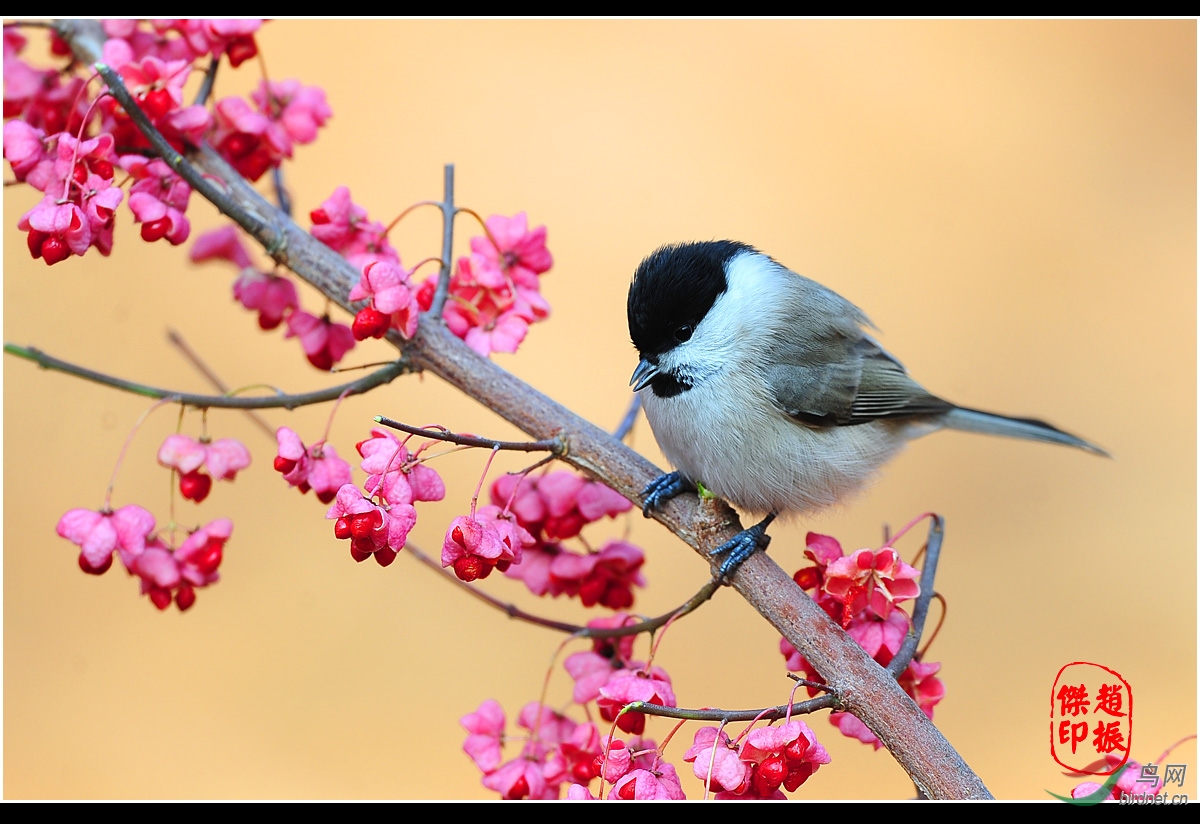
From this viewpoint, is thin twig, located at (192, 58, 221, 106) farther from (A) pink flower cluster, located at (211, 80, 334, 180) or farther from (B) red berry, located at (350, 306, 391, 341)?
(B) red berry, located at (350, 306, 391, 341)

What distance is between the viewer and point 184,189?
4.45 feet

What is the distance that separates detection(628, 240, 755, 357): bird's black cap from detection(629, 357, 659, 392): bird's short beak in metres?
0.02

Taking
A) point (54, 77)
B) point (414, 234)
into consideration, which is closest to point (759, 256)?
point (54, 77)

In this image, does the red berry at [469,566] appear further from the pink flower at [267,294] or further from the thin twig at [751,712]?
the pink flower at [267,294]

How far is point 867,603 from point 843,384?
0.65 m

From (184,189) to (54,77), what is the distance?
406 millimetres

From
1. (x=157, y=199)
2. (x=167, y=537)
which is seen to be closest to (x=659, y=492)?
(x=167, y=537)

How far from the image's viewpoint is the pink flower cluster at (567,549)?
56.5 inches

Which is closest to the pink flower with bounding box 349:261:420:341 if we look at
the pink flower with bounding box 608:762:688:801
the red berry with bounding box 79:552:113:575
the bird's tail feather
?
the red berry with bounding box 79:552:113:575

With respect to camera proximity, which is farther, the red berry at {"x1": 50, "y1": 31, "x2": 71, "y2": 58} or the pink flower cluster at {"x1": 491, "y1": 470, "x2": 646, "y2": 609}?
the red berry at {"x1": 50, "y1": 31, "x2": 71, "y2": 58}

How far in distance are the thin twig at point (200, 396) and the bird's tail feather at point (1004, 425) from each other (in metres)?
1.27

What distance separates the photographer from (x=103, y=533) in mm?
1250

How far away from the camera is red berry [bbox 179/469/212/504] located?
132cm

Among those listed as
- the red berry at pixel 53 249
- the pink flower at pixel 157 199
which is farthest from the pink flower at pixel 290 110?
the red berry at pixel 53 249
